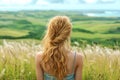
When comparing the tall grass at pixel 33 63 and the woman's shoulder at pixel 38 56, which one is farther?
the tall grass at pixel 33 63

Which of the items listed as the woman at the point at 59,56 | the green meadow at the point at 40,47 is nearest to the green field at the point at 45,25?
the green meadow at the point at 40,47

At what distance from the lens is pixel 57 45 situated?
3.18 metres

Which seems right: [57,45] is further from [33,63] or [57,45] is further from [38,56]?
[33,63]

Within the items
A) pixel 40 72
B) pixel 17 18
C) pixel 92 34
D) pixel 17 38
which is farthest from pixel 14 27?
pixel 40 72

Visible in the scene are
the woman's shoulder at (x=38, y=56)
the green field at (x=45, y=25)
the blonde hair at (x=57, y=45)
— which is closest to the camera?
the blonde hair at (x=57, y=45)

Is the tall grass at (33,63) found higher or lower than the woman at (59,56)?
lower

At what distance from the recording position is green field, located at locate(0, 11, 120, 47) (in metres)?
7.82

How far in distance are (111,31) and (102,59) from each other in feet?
10.4

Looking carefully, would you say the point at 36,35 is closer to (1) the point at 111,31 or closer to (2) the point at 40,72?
(1) the point at 111,31

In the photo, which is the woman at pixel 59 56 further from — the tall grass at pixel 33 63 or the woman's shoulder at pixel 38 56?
the tall grass at pixel 33 63

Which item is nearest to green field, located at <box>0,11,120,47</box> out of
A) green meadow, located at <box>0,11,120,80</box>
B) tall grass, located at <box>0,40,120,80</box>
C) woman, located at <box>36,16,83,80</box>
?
green meadow, located at <box>0,11,120,80</box>

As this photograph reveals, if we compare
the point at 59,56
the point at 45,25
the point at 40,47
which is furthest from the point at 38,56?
the point at 45,25

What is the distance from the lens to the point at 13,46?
5.05 m

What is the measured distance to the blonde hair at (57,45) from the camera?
3113mm
